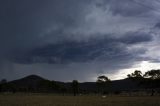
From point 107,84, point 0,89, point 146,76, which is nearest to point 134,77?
point 146,76

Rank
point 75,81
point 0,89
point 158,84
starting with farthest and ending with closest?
point 0,89
point 75,81
point 158,84

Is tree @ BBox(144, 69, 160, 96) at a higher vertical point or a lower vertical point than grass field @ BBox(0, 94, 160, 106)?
higher

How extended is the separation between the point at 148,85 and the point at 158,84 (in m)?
5.01

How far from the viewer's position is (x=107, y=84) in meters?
164

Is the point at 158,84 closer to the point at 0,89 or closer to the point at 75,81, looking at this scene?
the point at 75,81

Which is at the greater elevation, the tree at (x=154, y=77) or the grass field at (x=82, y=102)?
the tree at (x=154, y=77)

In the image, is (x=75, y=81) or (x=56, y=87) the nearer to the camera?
(x=75, y=81)

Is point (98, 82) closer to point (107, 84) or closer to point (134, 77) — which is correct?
point (107, 84)

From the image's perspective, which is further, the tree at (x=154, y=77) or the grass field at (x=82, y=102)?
the tree at (x=154, y=77)

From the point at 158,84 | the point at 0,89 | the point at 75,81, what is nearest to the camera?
the point at 158,84

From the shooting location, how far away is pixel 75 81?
521 feet

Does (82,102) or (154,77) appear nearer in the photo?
(82,102)

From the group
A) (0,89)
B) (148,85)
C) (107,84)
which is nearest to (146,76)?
(148,85)

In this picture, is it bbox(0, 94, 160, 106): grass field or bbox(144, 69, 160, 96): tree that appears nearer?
bbox(0, 94, 160, 106): grass field
